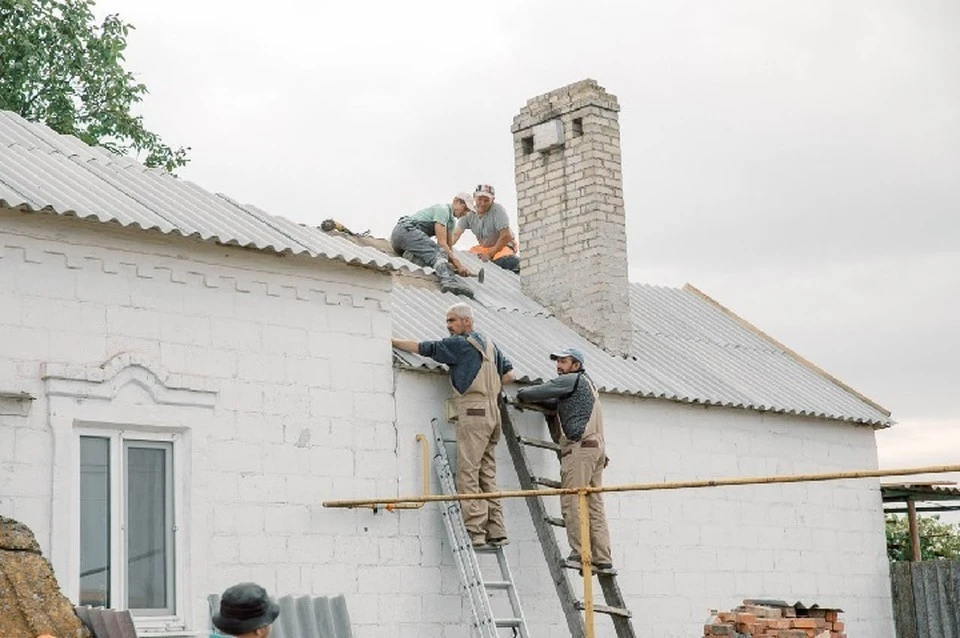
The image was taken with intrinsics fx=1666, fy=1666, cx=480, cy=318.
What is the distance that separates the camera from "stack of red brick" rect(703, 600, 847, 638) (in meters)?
13.8

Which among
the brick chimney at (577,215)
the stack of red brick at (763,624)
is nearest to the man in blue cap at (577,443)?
the stack of red brick at (763,624)

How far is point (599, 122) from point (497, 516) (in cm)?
520

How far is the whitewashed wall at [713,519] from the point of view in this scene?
13109mm

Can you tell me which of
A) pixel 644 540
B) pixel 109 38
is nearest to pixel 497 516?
pixel 644 540

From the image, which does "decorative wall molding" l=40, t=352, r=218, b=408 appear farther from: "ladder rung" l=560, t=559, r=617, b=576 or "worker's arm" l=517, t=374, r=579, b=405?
"ladder rung" l=560, t=559, r=617, b=576

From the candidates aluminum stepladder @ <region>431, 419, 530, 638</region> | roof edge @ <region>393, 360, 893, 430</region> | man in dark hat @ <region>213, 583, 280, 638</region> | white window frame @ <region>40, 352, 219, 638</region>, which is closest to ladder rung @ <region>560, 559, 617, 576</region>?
aluminum stepladder @ <region>431, 419, 530, 638</region>

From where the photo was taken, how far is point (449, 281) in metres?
15.2

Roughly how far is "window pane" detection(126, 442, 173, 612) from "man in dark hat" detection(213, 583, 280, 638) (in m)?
4.32

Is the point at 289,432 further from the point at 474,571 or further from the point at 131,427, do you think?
the point at 474,571

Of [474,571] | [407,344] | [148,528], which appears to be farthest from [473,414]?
[148,528]

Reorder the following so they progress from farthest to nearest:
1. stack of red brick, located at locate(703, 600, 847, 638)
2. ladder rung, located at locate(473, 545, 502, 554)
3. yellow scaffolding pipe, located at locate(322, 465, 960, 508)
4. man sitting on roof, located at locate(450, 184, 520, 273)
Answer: man sitting on roof, located at locate(450, 184, 520, 273) → stack of red brick, located at locate(703, 600, 847, 638) → ladder rung, located at locate(473, 545, 502, 554) → yellow scaffolding pipe, located at locate(322, 465, 960, 508)

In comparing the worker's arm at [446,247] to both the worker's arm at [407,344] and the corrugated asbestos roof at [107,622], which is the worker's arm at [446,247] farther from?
the corrugated asbestos roof at [107,622]

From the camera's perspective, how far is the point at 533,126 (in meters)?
16.7

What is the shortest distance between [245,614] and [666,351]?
10.3 m
